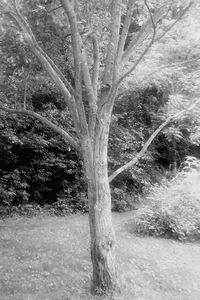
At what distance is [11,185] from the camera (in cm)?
1062

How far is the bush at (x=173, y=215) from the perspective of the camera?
9.65 metres

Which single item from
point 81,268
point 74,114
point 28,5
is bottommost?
point 81,268

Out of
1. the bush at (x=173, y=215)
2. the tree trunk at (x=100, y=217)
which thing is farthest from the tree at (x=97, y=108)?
the bush at (x=173, y=215)

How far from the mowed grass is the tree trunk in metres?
0.30

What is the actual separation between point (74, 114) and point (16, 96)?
15.4 ft

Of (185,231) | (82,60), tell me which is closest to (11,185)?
(185,231)

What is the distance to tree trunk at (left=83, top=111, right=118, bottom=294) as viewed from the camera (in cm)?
531

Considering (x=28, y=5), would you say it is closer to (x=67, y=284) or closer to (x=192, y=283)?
(x=67, y=284)

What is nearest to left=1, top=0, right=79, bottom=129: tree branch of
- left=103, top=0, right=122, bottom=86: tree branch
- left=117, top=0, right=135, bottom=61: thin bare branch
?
left=103, top=0, right=122, bottom=86: tree branch

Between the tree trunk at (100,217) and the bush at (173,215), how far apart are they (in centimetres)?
434

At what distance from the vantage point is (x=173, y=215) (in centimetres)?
977

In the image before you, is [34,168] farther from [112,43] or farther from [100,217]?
[112,43]

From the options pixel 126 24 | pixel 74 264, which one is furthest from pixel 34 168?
pixel 126 24

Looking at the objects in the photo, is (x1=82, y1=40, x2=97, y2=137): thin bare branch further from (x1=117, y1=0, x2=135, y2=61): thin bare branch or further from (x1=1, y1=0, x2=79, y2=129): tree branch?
(x1=117, y1=0, x2=135, y2=61): thin bare branch
